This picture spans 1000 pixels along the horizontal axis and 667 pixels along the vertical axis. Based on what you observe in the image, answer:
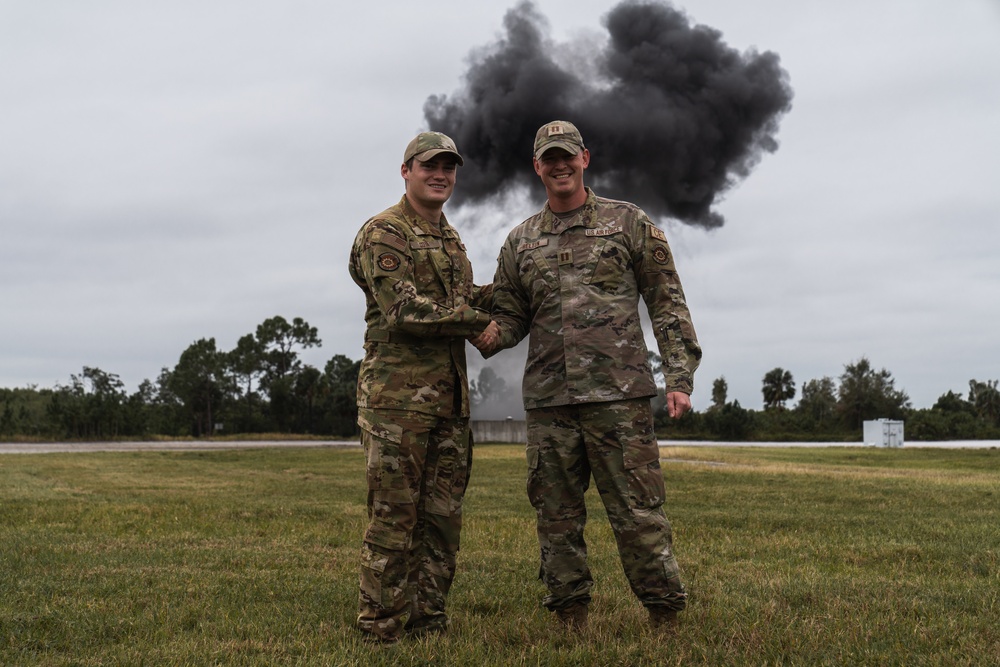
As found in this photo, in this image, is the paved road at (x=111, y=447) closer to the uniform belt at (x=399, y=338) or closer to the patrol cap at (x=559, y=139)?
the uniform belt at (x=399, y=338)

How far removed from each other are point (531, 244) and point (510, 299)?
32cm

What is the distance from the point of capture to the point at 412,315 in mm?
4094

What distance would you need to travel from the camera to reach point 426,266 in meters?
4.38

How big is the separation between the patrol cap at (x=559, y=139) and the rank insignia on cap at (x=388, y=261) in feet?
3.18

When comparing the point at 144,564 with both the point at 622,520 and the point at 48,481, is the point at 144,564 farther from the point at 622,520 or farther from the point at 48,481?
the point at 48,481

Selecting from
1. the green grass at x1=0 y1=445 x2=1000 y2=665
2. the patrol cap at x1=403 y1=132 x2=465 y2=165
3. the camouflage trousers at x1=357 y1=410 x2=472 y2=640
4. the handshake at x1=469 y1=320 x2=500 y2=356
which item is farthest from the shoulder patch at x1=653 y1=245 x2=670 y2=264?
the green grass at x1=0 y1=445 x2=1000 y2=665

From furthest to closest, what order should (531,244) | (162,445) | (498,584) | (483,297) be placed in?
1. (162,445)
2. (498,584)
3. (483,297)
4. (531,244)

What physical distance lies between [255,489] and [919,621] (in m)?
11.9

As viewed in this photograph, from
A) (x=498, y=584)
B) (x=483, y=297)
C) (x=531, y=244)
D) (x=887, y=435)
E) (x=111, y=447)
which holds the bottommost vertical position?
(x=111, y=447)

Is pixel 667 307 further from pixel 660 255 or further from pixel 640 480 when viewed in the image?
pixel 640 480

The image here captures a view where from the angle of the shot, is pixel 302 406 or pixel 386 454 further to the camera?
pixel 302 406

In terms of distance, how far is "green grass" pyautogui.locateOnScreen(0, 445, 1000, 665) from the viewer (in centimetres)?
400

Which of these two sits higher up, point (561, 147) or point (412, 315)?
point (561, 147)

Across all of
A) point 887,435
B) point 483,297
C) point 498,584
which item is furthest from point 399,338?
point 887,435
